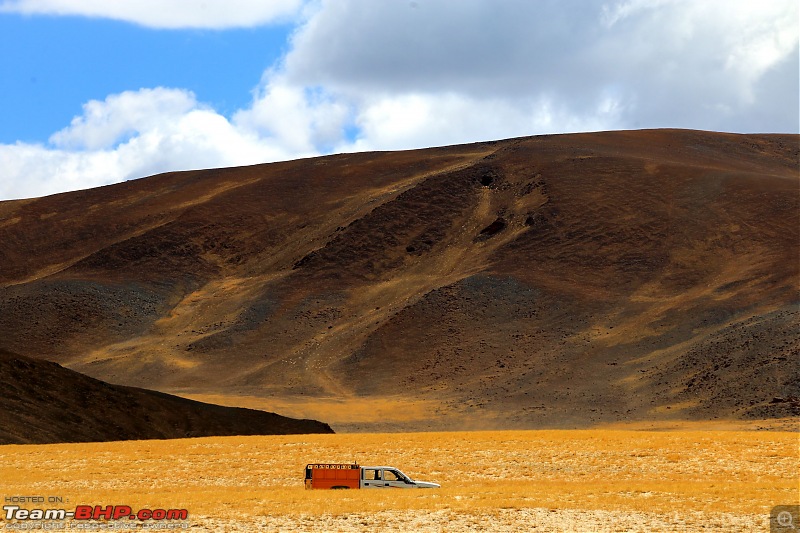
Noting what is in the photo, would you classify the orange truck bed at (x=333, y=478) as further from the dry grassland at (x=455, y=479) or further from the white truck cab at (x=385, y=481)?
the dry grassland at (x=455, y=479)

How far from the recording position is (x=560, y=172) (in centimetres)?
12781

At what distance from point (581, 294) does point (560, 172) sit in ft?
105

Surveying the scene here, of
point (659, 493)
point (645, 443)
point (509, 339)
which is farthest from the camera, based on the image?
point (509, 339)

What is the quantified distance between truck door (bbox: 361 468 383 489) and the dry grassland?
160 centimetres

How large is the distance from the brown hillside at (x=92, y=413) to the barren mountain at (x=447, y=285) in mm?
18026

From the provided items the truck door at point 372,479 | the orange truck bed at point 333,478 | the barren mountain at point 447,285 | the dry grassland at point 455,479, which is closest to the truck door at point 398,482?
the truck door at point 372,479

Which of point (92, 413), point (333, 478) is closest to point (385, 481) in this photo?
point (333, 478)

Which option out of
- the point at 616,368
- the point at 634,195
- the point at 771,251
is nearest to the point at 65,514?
the point at 616,368

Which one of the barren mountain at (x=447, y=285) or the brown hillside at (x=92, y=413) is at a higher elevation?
the barren mountain at (x=447, y=285)

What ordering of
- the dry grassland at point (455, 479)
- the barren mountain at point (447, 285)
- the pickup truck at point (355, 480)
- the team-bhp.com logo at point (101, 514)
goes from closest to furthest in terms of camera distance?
Answer: the team-bhp.com logo at point (101, 514)
the dry grassland at point (455, 479)
the pickup truck at point (355, 480)
the barren mountain at point (447, 285)

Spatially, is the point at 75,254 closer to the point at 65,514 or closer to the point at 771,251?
the point at 771,251

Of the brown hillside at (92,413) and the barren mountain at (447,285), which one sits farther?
the barren mountain at (447,285)

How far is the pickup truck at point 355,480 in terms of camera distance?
27250 mm

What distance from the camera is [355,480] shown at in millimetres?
27359
